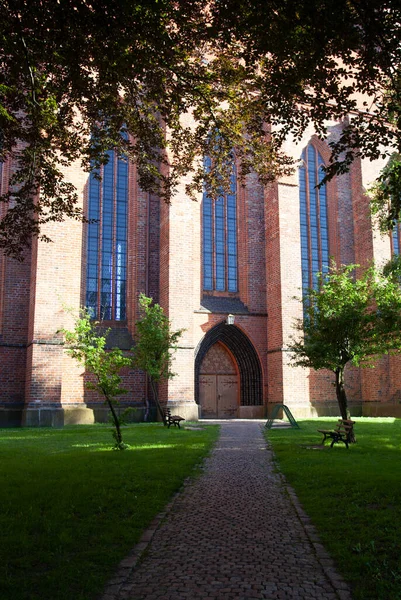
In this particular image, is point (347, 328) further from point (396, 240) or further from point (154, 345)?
point (396, 240)

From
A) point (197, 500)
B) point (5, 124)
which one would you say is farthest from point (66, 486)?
point (5, 124)

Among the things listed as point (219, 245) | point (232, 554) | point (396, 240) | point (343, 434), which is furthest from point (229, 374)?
point (232, 554)

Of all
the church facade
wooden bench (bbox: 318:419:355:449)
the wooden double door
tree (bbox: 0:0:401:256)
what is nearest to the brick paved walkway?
tree (bbox: 0:0:401:256)

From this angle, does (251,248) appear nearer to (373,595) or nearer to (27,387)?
(27,387)

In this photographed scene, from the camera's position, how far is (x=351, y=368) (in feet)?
80.3

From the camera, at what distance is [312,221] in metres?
26.1

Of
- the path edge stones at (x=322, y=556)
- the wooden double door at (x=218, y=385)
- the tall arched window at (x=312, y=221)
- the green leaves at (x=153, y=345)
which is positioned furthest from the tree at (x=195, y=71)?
the tall arched window at (x=312, y=221)

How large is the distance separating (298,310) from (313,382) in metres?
3.42

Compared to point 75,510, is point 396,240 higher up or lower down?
higher up

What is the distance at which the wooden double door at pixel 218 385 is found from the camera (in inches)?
930

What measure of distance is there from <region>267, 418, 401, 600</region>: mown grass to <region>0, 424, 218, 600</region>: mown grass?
1673 mm

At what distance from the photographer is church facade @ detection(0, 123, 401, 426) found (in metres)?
19.6

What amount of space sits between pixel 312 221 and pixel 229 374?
895cm

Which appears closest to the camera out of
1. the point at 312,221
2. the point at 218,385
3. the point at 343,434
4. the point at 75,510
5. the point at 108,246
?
the point at 75,510
